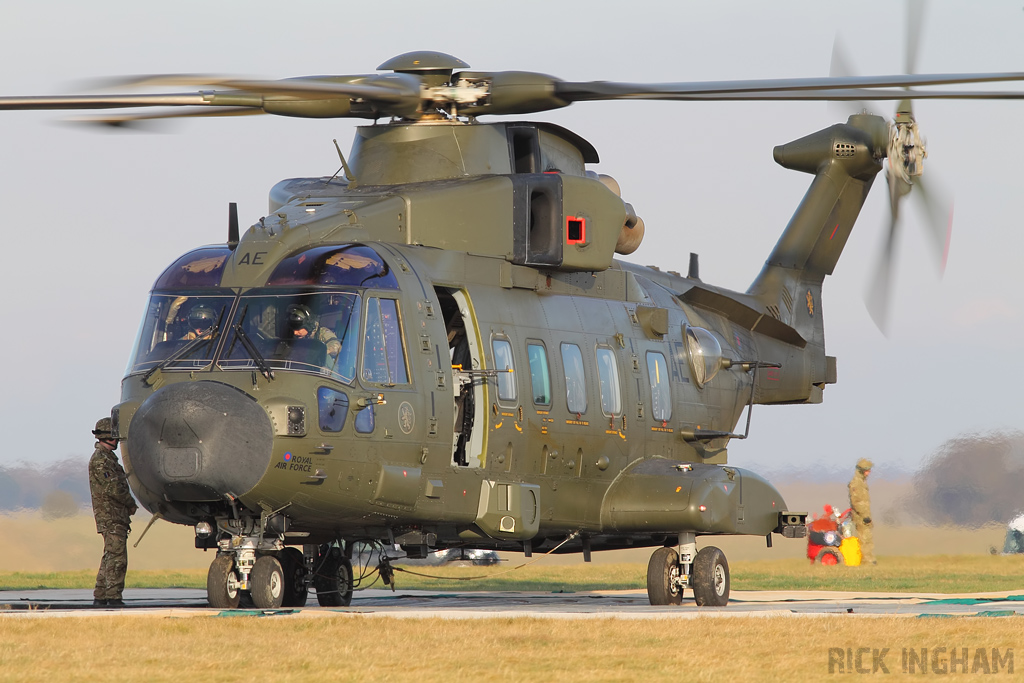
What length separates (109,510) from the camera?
16.8 meters

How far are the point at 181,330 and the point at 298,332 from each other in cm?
126

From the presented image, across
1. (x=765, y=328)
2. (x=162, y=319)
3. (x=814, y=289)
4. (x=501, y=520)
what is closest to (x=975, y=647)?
(x=501, y=520)

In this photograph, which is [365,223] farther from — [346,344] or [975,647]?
[975,647]

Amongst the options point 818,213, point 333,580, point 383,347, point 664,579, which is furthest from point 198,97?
point 818,213

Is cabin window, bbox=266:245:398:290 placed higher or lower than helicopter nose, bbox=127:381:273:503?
higher

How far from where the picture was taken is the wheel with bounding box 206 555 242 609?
1389cm

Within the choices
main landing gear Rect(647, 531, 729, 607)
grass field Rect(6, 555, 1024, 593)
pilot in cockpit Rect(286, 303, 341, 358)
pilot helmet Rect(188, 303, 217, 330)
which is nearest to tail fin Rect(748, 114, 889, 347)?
grass field Rect(6, 555, 1024, 593)

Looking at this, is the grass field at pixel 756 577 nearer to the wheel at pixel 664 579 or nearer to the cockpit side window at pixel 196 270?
the wheel at pixel 664 579

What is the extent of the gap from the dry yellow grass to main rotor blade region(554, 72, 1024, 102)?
500 cm

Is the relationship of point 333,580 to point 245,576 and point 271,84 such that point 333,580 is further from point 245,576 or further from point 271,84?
point 271,84

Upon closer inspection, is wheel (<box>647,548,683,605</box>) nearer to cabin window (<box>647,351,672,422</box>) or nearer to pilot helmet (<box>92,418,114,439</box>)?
cabin window (<box>647,351,672,422</box>)

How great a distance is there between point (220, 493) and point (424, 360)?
2.56 m

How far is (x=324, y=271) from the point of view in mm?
14289

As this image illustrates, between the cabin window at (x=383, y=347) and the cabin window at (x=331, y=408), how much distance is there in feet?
1.20
